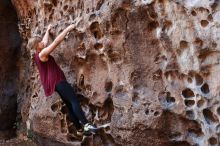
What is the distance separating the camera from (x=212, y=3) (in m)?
4.12

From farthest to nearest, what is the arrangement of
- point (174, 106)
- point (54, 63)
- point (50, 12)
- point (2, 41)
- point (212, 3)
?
point (2, 41), point (50, 12), point (54, 63), point (174, 106), point (212, 3)

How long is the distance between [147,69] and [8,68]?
3910 mm

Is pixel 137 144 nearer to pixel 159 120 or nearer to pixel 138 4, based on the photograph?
pixel 159 120

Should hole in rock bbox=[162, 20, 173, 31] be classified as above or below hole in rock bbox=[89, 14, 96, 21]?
below

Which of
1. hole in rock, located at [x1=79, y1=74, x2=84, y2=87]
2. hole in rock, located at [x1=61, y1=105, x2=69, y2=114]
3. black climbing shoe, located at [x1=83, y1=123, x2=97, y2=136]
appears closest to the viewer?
black climbing shoe, located at [x1=83, y1=123, x2=97, y2=136]

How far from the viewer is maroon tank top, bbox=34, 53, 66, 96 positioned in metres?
5.00

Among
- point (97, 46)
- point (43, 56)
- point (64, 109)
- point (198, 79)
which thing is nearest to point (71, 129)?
point (64, 109)

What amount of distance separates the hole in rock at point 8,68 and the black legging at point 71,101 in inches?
120

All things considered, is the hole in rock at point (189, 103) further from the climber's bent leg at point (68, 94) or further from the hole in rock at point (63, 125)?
the hole in rock at point (63, 125)

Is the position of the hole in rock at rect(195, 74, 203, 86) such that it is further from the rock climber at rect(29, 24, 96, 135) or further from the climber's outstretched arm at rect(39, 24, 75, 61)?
the climber's outstretched arm at rect(39, 24, 75, 61)

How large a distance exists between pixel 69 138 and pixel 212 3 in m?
2.26

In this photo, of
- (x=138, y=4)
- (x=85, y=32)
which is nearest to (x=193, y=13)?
(x=138, y=4)

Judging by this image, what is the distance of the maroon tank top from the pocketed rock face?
0.99 ft

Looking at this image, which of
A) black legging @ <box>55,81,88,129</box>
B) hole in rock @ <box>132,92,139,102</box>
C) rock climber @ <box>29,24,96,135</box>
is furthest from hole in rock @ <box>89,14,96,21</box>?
hole in rock @ <box>132,92,139,102</box>
